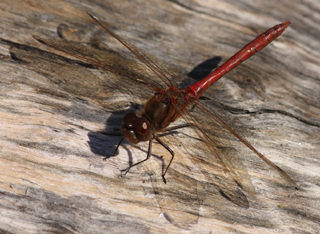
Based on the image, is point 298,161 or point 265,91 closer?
point 298,161

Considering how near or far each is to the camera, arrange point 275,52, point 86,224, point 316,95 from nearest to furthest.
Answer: point 86,224, point 316,95, point 275,52

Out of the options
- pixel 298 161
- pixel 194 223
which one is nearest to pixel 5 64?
pixel 194 223

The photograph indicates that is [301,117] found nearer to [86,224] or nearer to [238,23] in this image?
[238,23]

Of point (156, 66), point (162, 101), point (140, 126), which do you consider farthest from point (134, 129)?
point (156, 66)

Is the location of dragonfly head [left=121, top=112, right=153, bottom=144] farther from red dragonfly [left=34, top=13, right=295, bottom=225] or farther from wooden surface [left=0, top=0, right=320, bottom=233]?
wooden surface [left=0, top=0, right=320, bottom=233]

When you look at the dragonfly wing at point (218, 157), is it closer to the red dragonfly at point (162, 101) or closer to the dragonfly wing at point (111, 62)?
the red dragonfly at point (162, 101)

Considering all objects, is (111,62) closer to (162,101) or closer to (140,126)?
(162,101)
